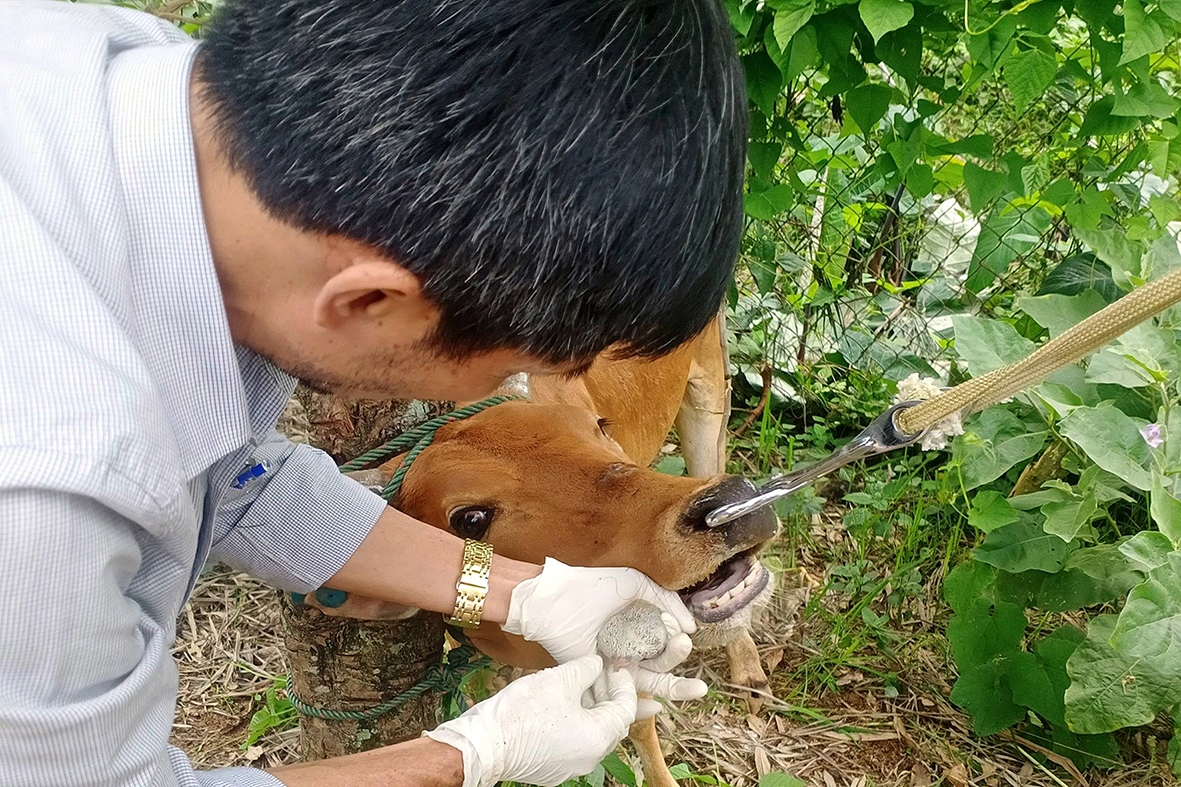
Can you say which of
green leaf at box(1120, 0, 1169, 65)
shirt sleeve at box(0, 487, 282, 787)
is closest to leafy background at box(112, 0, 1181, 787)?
green leaf at box(1120, 0, 1169, 65)

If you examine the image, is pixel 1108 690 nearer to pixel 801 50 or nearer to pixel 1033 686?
pixel 1033 686

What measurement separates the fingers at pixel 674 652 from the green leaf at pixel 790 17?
1242mm

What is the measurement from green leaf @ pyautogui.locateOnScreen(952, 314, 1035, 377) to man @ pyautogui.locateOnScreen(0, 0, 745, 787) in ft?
4.66

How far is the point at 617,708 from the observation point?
6.77ft

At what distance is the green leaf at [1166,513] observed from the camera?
7.59ft

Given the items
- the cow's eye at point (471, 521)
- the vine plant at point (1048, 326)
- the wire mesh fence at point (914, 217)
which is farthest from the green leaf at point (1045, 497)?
the cow's eye at point (471, 521)

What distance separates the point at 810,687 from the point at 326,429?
212cm

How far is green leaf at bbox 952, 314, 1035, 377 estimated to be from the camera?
267 centimetres

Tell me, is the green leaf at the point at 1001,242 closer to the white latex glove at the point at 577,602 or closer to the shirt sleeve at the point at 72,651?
the white latex glove at the point at 577,602

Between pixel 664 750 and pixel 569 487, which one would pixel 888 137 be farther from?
pixel 664 750

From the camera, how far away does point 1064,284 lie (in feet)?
11.9

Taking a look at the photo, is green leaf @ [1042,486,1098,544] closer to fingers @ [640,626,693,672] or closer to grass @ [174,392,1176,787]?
grass @ [174,392,1176,787]

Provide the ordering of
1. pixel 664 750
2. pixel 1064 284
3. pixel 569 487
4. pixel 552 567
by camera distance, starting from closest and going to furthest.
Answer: pixel 552 567 → pixel 569 487 → pixel 664 750 → pixel 1064 284

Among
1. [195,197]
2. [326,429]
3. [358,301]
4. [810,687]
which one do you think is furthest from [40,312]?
[810,687]
